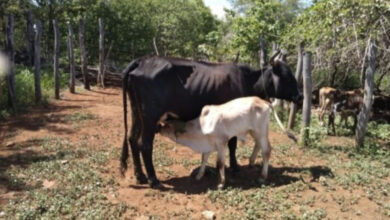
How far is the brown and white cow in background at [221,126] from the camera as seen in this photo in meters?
5.35

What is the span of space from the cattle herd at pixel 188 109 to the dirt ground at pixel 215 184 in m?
0.30

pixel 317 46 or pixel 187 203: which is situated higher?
pixel 317 46

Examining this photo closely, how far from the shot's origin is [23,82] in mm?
12477

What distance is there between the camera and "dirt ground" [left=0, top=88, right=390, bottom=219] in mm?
4730

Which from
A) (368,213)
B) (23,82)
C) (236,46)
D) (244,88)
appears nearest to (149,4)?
(236,46)

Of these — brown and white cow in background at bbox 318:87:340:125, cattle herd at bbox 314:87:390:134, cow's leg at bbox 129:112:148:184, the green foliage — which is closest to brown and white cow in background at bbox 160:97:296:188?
cow's leg at bbox 129:112:148:184

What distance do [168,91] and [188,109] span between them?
44 centimetres

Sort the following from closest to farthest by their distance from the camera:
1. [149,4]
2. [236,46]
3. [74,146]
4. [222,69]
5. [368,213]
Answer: [368,213] < [222,69] < [74,146] < [236,46] < [149,4]

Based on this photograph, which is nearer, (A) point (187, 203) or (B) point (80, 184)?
(A) point (187, 203)

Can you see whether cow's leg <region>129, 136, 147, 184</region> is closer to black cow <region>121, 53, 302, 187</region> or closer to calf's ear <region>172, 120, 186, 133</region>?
black cow <region>121, 53, 302, 187</region>

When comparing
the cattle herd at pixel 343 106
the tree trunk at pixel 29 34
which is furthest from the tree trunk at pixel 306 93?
the tree trunk at pixel 29 34

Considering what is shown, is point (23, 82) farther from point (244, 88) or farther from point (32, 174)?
point (244, 88)

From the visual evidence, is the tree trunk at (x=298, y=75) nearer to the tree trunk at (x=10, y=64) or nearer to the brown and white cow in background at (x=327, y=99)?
the brown and white cow in background at (x=327, y=99)

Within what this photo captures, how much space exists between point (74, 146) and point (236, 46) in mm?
8924
